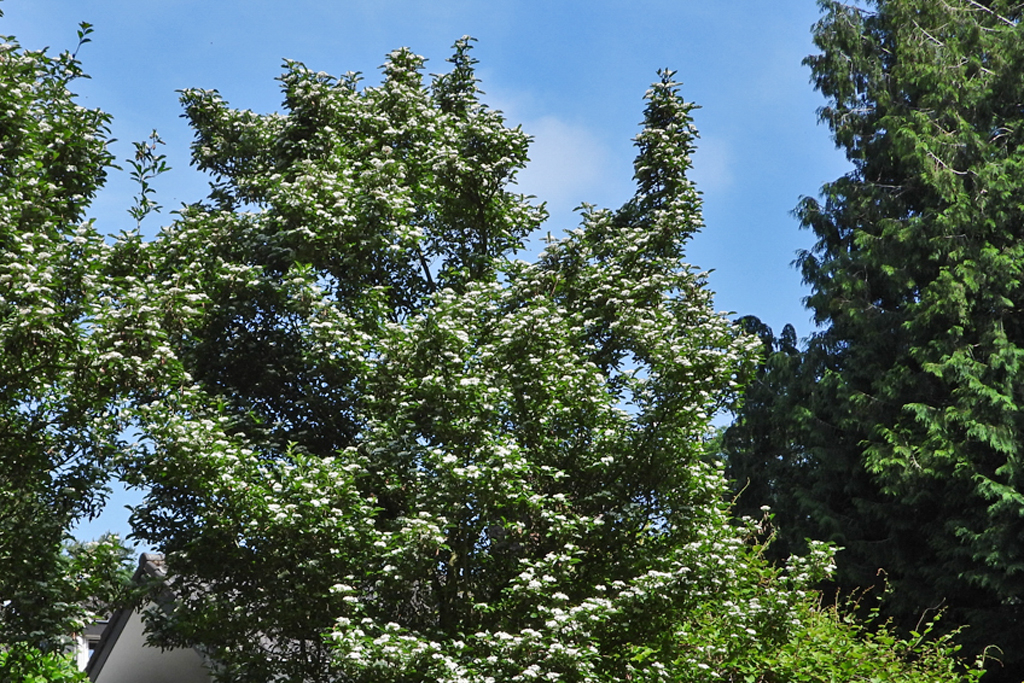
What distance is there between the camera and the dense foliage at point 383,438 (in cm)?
1016

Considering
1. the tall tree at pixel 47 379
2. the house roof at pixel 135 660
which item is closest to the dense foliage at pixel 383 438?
the tall tree at pixel 47 379

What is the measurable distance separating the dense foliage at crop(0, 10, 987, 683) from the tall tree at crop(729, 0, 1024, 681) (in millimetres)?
6532

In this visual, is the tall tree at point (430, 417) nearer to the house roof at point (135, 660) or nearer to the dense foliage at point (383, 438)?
the dense foliage at point (383, 438)

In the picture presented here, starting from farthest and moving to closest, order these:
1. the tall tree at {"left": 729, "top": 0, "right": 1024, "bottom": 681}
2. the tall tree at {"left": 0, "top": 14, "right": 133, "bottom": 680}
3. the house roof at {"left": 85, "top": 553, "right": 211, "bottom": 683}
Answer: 1. the tall tree at {"left": 729, "top": 0, "right": 1024, "bottom": 681}
2. the house roof at {"left": 85, "top": 553, "right": 211, "bottom": 683}
3. the tall tree at {"left": 0, "top": 14, "right": 133, "bottom": 680}

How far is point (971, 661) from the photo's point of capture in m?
18.3

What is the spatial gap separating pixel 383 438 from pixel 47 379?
12.6 feet

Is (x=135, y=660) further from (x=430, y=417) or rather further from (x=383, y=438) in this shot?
(x=430, y=417)

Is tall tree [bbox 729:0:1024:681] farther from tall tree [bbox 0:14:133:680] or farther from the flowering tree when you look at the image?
tall tree [bbox 0:14:133:680]

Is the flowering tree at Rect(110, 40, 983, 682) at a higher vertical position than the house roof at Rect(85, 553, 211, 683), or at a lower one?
higher

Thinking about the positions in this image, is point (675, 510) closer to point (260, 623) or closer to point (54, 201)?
point (260, 623)

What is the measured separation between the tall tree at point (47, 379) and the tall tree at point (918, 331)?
14.8m

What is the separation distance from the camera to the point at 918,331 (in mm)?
19797

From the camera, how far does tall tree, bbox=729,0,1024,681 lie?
18.2 meters

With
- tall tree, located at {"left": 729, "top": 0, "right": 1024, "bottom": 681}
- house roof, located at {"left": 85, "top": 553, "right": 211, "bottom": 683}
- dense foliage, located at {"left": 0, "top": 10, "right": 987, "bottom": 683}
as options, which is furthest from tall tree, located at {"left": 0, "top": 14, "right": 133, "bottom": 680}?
tall tree, located at {"left": 729, "top": 0, "right": 1024, "bottom": 681}
